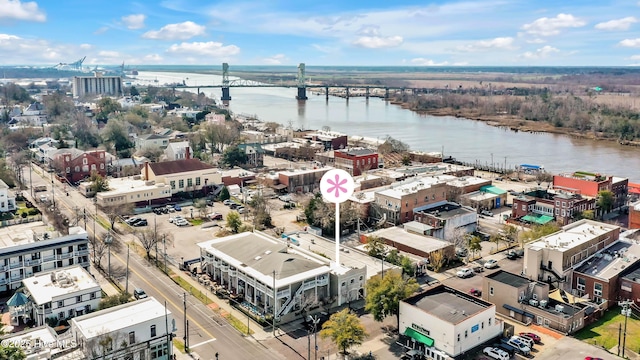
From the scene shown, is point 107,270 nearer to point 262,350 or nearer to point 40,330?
point 40,330

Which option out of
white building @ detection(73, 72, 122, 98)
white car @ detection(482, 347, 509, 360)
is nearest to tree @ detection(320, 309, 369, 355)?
white car @ detection(482, 347, 509, 360)

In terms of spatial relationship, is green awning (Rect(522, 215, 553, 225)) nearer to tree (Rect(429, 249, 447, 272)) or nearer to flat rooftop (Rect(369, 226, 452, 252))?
flat rooftop (Rect(369, 226, 452, 252))

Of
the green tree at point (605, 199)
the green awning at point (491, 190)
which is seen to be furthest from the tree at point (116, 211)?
the green tree at point (605, 199)

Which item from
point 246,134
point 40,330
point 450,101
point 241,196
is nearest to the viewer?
point 40,330

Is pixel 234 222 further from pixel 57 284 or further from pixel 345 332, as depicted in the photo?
pixel 345 332

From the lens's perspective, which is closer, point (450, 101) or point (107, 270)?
point (107, 270)

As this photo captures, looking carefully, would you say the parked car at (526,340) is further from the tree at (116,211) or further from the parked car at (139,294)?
the tree at (116,211)

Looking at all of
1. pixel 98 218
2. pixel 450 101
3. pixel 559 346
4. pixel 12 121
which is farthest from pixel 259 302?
pixel 450 101

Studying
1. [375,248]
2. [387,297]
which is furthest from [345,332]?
[375,248]
